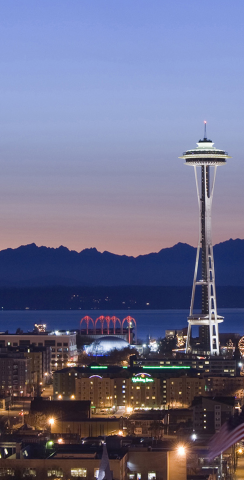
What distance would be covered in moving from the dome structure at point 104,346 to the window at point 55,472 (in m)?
53.0

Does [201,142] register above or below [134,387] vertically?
above

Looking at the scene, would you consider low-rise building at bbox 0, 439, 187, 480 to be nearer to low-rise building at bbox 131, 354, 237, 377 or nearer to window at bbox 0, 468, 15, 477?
window at bbox 0, 468, 15, 477

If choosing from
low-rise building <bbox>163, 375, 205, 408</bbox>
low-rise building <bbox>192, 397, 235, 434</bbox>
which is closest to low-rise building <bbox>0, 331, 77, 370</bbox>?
low-rise building <bbox>163, 375, 205, 408</bbox>

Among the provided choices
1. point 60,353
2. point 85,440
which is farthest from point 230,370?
point 85,440

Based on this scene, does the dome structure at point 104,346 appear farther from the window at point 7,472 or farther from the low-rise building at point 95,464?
the window at point 7,472

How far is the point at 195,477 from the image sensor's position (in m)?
29.2

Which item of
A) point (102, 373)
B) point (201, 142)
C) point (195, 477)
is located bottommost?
point (195, 477)

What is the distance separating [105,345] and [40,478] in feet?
185

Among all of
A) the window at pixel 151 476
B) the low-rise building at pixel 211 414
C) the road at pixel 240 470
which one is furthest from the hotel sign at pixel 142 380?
the window at pixel 151 476

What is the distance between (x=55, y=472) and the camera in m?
27.9

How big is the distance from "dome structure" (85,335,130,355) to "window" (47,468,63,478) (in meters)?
53.0

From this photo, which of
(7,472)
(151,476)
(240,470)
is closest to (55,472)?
(7,472)

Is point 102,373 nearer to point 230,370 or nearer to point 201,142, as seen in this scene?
point 230,370

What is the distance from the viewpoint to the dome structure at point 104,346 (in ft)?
270
